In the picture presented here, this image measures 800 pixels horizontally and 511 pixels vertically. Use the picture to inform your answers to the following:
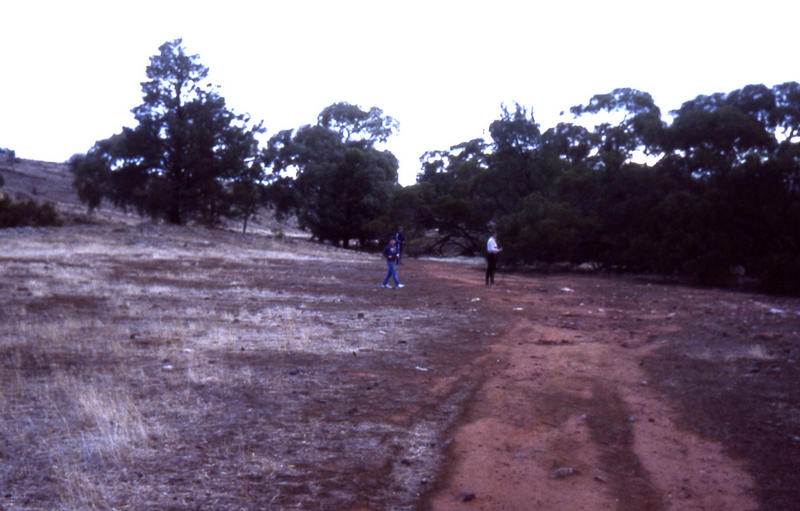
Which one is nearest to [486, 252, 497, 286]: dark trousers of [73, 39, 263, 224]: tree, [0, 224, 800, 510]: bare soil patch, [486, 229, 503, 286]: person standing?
[486, 229, 503, 286]: person standing

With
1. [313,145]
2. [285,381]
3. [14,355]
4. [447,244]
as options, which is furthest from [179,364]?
[313,145]

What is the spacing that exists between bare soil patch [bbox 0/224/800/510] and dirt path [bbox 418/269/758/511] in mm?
26

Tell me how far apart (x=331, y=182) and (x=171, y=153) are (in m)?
13.4

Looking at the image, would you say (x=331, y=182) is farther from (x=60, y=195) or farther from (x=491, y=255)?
(x=60, y=195)

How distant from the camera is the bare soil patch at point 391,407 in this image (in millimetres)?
5129

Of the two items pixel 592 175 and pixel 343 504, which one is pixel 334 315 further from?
pixel 592 175

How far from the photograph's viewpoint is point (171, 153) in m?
46.4

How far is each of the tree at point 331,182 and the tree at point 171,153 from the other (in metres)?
8.92

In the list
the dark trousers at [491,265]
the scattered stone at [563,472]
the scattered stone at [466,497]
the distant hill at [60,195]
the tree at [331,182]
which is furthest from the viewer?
the distant hill at [60,195]

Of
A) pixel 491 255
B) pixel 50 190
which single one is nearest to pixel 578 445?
pixel 491 255

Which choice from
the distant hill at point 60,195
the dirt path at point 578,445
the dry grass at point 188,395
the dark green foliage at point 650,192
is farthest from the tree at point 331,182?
the dirt path at point 578,445

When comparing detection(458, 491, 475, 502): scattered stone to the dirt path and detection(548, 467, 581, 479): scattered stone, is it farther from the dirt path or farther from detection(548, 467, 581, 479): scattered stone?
detection(548, 467, 581, 479): scattered stone

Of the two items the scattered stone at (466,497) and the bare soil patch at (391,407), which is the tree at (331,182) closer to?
the bare soil patch at (391,407)

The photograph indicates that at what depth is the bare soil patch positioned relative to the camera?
513 centimetres
